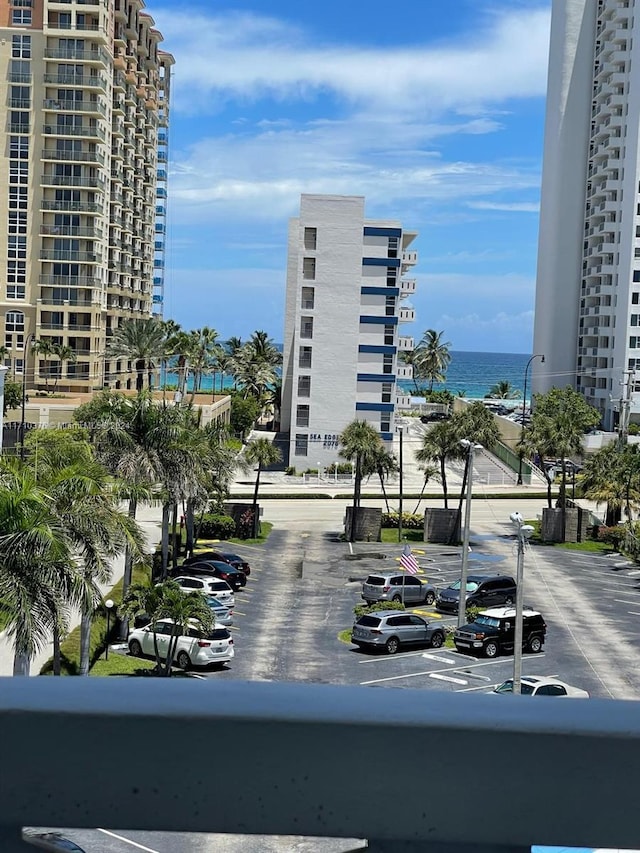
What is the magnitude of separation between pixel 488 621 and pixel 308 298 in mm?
46591

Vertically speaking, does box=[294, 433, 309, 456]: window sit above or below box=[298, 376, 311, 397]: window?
below

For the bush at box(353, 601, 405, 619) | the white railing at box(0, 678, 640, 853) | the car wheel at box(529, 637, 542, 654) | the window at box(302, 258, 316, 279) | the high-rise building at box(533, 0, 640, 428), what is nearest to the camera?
the white railing at box(0, 678, 640, 853)

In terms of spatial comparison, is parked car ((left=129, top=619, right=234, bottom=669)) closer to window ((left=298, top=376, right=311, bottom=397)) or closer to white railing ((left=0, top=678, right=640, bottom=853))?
→ white railing ((left=0, top=678, right=640, bottom=853))

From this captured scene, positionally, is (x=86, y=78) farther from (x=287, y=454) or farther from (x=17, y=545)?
(x=17, y=545)

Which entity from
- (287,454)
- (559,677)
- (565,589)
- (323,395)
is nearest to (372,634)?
(559,677)

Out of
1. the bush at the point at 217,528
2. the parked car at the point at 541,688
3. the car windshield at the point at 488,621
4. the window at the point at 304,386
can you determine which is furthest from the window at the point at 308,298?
the parked car at the point at 541,688

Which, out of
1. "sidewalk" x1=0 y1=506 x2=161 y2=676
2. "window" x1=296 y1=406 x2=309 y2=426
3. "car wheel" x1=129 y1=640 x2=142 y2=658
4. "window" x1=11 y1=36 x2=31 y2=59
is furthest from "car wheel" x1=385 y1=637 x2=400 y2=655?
"window" x1=11 y1=36 x2=31 y2=59

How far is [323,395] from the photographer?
7725 centimetres

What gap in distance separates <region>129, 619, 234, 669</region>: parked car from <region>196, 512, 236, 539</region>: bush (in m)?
23.1

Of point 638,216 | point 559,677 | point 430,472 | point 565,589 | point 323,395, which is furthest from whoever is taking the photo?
point 638,216

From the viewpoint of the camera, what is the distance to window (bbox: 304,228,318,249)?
253ft

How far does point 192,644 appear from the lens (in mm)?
29891

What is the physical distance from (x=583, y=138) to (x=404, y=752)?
115m

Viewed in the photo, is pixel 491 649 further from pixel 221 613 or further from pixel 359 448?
pixel 359 448
